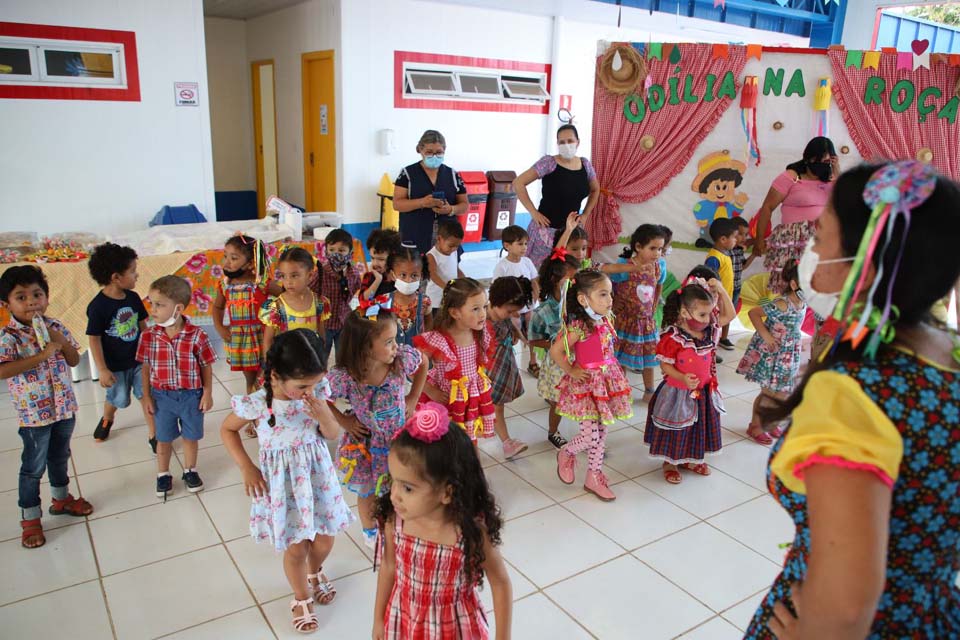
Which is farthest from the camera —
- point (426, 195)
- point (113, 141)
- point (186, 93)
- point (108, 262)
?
point (186, 93)

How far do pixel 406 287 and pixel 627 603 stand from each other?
73.2 inches

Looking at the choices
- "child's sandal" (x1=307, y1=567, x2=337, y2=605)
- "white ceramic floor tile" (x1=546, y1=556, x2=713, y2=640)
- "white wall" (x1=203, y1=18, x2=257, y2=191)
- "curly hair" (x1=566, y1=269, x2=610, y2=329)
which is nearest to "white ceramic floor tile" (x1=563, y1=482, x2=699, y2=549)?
"white ceramic floor tile" (x1=546, y1=556, x2=713, y2=640)

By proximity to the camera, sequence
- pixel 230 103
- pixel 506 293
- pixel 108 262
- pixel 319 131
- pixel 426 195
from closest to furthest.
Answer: pixel 108 262 → pixel 506 293 → pixel 426 195 → pixel 319 131 → pixel 230 103

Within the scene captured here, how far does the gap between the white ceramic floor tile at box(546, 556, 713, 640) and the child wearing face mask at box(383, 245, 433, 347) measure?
1.49m

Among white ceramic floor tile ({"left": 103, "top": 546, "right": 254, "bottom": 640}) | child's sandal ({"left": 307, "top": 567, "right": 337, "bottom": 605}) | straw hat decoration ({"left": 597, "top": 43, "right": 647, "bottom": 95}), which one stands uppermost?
straw hat decoration ({"left": 597, "top": 43, "right": 647, "bottom": 95})

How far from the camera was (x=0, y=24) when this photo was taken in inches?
219

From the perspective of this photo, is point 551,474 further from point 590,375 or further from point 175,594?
point 175,594

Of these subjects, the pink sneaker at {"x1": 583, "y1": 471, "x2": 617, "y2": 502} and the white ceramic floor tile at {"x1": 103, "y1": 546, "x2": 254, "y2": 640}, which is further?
the pink sneaker at {"x1": 583, "y1": 471, "x2": 617, "y2": 502}

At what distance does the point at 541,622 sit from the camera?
253 cm

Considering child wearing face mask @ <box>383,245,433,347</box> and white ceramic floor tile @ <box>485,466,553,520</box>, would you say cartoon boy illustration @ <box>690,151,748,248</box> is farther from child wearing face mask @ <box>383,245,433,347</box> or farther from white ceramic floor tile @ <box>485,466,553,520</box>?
white ceramic floor tile @ <box>485,466,553,520</box>

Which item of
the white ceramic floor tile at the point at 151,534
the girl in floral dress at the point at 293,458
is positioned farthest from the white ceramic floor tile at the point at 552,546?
the white ceramic floor tile at the point at 151,534

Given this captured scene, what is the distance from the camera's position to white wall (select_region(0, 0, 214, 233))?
5.82 m

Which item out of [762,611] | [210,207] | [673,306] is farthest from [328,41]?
[762,611]

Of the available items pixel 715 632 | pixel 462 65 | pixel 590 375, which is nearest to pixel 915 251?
pixel 715 632
